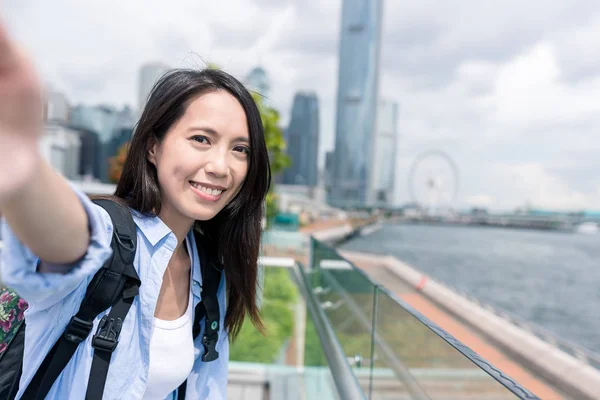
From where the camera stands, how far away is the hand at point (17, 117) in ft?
1.40

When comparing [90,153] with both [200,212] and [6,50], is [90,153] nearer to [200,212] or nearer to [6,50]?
[200,212]

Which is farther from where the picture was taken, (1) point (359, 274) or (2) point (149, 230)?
(1) point (359, 274)

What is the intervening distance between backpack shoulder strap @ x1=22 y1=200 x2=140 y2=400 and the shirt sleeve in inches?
5.6

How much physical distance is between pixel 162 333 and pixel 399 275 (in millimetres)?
25096

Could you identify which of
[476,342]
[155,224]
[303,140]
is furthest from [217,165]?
[303,140]

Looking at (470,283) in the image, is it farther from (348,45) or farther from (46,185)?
(348,45)

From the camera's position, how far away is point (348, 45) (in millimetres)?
95312

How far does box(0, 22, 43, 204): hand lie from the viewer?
428 mm

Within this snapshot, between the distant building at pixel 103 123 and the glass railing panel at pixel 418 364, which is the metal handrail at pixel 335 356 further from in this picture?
the distant building at pixel 103 123

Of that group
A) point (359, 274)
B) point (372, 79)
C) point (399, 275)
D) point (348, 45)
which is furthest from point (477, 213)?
point (359, 274)

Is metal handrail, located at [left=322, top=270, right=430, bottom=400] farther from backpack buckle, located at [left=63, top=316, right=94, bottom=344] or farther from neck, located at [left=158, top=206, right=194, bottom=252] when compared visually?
backpack buckle, located at [left=63, top=316, right=94, bottom=344]

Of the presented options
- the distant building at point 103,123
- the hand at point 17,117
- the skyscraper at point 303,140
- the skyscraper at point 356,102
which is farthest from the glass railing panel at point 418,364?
the distant building at point 103,123

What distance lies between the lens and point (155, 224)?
1086 millimetres

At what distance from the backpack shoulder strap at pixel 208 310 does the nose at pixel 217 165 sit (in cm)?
38
